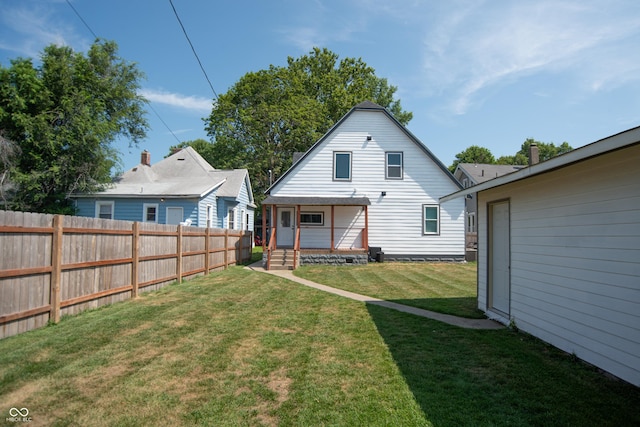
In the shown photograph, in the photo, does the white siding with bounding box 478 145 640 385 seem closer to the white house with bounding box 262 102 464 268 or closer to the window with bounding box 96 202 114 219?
the white house with bounding box 262 102 464 268

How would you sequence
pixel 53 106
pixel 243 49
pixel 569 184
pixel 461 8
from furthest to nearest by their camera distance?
pixel 53 106, pixel 243 49, pixel 461 8, pixel 569 184

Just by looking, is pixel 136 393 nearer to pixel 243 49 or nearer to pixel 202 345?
pixel 202 345

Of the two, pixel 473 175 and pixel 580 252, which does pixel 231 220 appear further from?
pixel 473 175

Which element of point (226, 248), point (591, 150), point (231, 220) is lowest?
point (226, 248)

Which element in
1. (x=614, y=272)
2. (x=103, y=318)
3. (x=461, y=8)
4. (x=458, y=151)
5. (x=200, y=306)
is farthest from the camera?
(x=458, y=151)

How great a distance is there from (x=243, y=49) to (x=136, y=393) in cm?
1074

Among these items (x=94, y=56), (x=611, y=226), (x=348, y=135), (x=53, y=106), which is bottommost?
(x=611, y=226)

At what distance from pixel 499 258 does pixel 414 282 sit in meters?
5.23

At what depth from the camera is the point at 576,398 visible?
3.84 metres

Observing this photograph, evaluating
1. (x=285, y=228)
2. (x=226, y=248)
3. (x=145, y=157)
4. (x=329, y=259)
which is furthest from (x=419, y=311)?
(x=145, y=157)

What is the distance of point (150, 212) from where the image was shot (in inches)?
797

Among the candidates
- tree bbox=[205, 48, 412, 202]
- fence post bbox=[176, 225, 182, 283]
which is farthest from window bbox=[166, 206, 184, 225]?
tree bbox=[205, 48, 412, 202]

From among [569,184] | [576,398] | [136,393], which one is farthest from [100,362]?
[569,184]

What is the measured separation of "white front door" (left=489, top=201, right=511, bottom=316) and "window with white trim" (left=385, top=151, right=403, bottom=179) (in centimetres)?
1138
